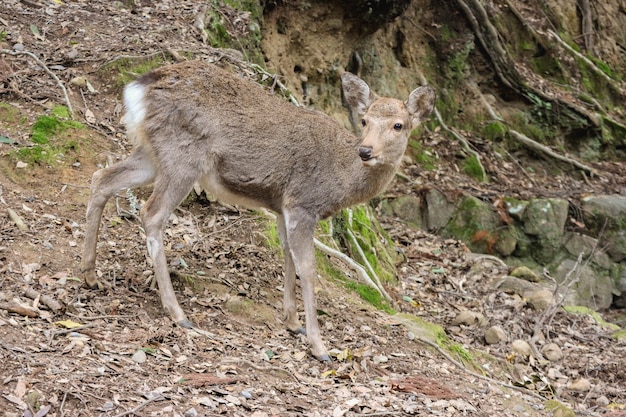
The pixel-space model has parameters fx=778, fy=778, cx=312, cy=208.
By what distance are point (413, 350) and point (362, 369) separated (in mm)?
1050

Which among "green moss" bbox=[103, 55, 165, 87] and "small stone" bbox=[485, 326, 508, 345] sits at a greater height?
"green moss" bbox=[103, 55, 165, 87]

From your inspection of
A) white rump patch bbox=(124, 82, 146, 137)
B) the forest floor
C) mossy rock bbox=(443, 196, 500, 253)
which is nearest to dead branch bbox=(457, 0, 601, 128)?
mossy rock bbox=(443, 196, 500, 253)

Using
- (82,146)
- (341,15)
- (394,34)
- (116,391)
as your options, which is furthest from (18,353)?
(394,34)

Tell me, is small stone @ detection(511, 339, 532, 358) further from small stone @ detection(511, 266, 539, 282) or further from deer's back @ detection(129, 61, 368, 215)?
deer's back @ detection(129, 61, 368, 215)

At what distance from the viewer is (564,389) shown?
820cm

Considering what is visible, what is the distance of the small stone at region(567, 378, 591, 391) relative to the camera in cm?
826

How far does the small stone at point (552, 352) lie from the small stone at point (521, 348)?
28 centimetres

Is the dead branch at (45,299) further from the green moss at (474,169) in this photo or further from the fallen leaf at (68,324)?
the green moss at (474,169)

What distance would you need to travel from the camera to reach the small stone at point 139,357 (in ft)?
17.4

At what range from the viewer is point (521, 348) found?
877cm

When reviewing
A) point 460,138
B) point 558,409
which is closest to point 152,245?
point 558,409

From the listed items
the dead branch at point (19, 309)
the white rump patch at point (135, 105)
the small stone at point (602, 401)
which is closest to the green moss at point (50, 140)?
the white rump patch at point (135, 105)

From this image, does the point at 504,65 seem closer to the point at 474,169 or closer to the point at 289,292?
the point at 474,169

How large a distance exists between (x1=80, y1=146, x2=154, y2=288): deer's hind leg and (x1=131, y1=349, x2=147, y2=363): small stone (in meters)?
1.20
